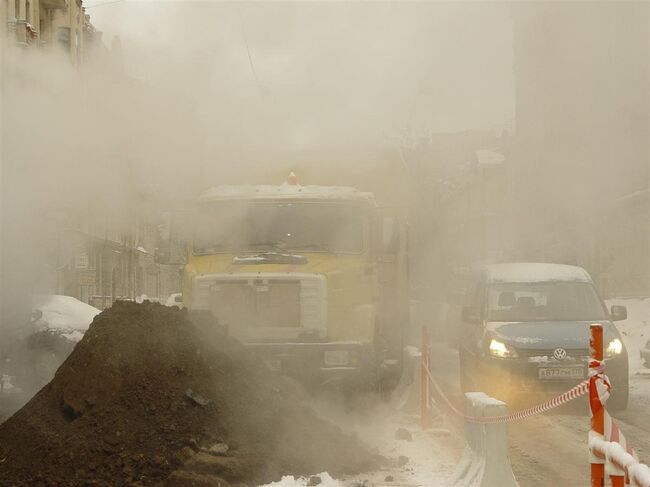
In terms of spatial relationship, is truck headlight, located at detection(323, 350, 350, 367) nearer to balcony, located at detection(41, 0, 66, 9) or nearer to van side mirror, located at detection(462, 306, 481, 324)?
van side mirror, located at detection(462, 306, 481, 324)

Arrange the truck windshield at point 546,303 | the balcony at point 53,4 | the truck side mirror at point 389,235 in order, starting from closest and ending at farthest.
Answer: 1. the truck side mirror at point 389,235
2. the truck windshield at point 546,303
3. the balcony at point 53,4

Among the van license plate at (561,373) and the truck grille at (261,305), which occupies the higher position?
the truck grille at (261,305)

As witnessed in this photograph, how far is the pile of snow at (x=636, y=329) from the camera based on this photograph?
58.2 ft

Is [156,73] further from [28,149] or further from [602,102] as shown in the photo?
[602,102]

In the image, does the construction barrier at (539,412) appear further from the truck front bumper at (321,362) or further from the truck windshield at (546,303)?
the truck windshield at (546,303)

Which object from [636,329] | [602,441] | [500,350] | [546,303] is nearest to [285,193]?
[500,350]

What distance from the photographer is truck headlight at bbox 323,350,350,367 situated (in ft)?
32.0

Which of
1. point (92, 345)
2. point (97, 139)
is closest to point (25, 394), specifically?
point (92, 345)

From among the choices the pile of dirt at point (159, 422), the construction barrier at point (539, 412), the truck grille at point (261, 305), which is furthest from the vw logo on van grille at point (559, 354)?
the pile of dirt at point (159, 422)

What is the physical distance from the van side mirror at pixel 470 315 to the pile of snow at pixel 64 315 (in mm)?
4932

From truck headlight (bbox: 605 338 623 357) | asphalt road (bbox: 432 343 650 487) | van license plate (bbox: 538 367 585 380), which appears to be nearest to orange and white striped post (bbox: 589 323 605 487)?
asphalt road (bbox: 432 343 650 487)

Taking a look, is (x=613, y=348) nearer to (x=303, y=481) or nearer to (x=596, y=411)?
(x=303, y=481)

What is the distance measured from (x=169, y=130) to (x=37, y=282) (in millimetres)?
3227

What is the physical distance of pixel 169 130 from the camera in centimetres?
1314
